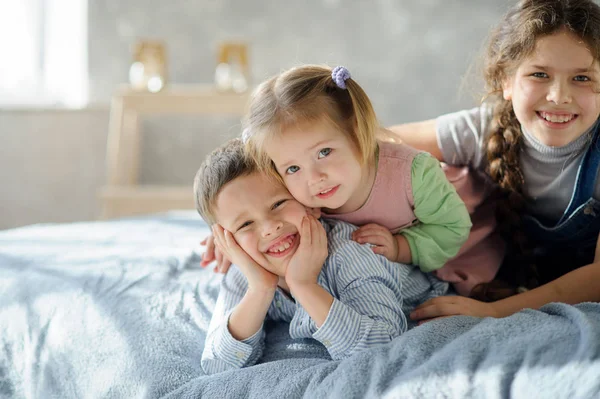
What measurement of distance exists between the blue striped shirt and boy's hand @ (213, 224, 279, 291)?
76mm

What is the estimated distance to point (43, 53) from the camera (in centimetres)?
371

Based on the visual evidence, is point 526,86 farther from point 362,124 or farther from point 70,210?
point 70,210

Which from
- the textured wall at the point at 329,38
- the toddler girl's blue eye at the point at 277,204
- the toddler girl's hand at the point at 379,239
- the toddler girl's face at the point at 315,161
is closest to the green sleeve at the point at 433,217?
the toddler girl's hand at the point at 379,239

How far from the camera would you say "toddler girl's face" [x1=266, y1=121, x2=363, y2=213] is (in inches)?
50.8

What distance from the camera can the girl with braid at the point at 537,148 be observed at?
54.8 inches

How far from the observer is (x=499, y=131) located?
1590 millimetres

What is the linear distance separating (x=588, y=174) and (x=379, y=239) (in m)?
0.47

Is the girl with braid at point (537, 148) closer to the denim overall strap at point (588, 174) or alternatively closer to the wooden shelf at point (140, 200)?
the denim overall strap at point (588, 174)

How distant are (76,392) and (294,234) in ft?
1.55

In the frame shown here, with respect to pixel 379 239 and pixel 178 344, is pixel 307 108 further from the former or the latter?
pixel 178 344

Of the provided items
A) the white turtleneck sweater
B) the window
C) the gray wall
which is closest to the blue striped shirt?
the white turtleneck sweater

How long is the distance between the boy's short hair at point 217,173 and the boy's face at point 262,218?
12mm

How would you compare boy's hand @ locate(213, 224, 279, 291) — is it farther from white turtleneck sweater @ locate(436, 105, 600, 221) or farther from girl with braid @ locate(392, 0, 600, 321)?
white turtleneck sweater @ locate(436, 105, 600, 221)

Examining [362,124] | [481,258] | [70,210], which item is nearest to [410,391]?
[362,124]
